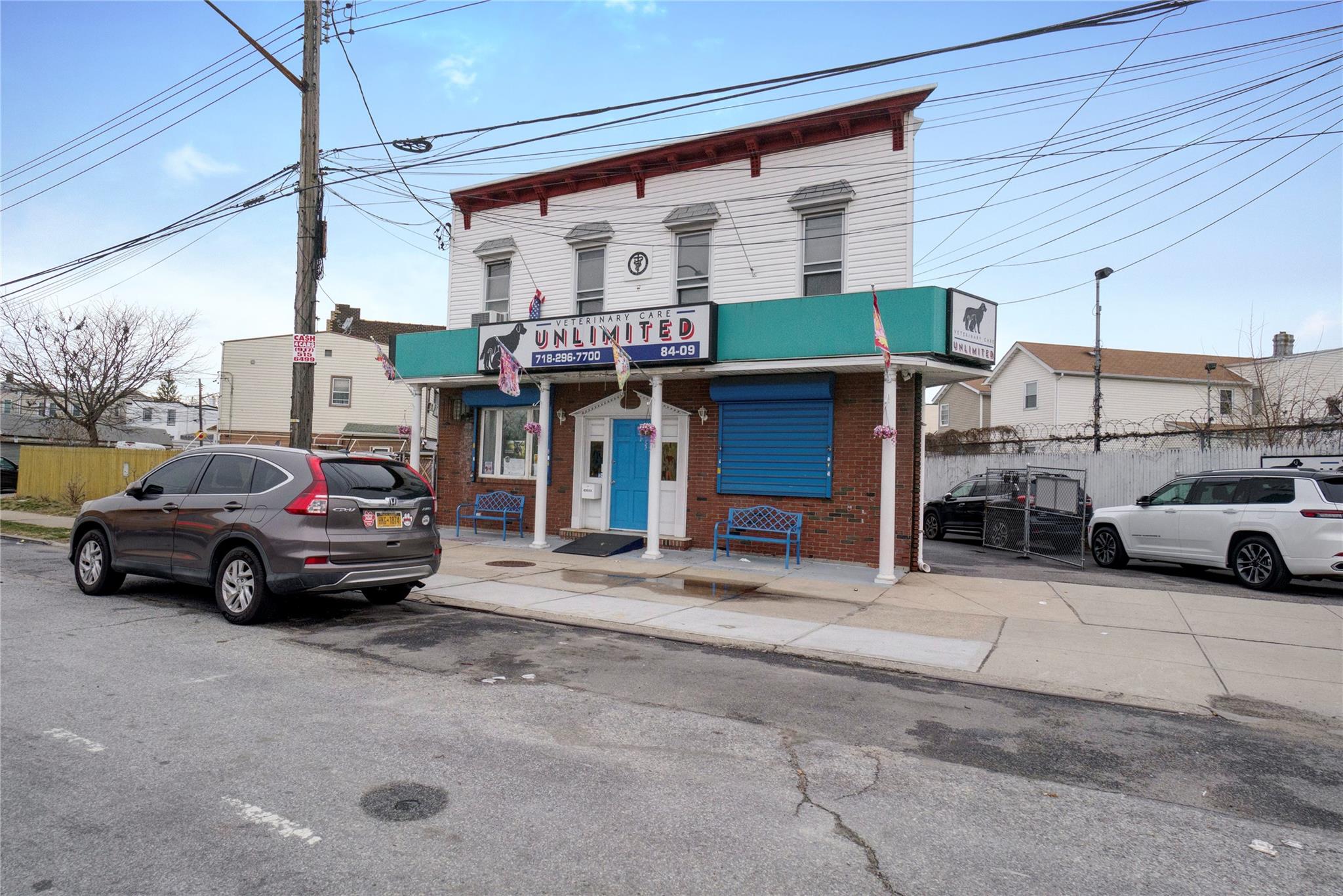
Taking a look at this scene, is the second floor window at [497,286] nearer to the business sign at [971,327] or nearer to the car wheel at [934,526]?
the business sign at [971,327]

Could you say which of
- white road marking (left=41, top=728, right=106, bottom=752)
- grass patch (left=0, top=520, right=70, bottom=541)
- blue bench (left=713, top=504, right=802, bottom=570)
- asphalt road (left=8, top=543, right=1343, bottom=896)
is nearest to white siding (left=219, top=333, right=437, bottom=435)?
grass patch (left=0, top=520, right=70, bottom=541)

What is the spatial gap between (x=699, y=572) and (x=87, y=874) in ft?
30.3

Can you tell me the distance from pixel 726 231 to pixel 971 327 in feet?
15.9

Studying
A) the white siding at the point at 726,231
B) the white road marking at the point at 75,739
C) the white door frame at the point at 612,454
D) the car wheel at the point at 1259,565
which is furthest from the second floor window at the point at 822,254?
the white road marking at the point at 75,739

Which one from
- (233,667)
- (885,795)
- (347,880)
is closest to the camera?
(347,880)

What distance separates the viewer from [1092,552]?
1434 centimetres

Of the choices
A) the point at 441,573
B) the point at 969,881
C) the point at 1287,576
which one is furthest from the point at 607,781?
the point at 1287,576

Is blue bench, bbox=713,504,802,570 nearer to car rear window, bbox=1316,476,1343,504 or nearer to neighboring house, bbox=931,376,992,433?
car rear window, bbox=1316,476,1343,504

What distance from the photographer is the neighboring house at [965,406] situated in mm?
38500

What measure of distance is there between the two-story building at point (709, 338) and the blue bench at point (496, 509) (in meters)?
0.31

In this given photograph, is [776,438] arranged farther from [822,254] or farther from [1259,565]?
[1259,565]

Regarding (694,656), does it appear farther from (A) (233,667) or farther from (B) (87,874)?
(B) (87,874)

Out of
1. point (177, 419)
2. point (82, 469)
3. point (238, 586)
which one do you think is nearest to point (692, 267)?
point (238, 586)

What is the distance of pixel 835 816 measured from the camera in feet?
12.3
